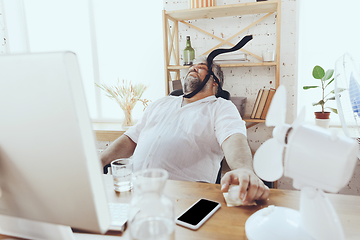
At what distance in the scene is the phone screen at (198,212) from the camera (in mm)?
706

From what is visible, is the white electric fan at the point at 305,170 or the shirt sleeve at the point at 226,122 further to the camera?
the shirt sleeve at the point at 226,122

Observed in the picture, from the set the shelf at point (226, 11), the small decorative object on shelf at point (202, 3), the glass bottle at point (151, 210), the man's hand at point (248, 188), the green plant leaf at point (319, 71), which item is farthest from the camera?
the small decorative object on shelf at point (202, 3)

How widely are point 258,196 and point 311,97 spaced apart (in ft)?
6.33

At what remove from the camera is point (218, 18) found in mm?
2432

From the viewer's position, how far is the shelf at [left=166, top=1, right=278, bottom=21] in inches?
81.1

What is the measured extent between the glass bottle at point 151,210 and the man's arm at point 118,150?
1.05 metres

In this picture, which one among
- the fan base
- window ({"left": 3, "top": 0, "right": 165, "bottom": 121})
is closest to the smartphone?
the fan base

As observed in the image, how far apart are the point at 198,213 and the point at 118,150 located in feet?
3.11

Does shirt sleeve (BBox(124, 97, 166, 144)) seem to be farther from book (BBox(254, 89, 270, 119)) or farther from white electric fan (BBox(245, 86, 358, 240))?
white electric fan (BBox(245, 86, 358, 240))

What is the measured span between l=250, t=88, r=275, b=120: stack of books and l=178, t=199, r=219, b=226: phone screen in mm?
1505

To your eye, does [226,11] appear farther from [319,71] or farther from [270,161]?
[270,161]

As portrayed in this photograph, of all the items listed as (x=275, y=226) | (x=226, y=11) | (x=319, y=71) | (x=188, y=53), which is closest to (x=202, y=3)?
(x=226, y=11)

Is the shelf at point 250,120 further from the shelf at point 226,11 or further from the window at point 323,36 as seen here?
the shelf at point 226,11

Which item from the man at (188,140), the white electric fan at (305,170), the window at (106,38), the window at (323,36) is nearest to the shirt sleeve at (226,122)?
the man at (188,140)
